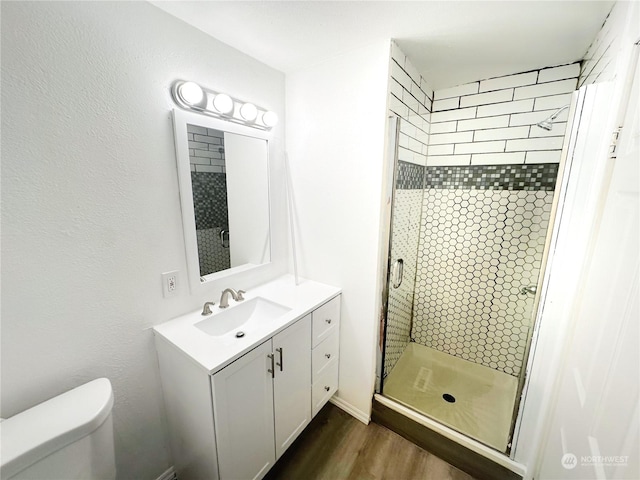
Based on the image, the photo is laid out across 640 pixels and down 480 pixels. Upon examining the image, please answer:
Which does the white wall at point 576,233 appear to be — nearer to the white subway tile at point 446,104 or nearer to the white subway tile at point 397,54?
the white subway tile at point 446,104

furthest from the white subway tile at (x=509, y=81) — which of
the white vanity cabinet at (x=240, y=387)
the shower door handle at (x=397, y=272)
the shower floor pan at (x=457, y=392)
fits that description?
the shower floor pan at (x=457, y=392)

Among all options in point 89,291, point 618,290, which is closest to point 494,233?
point 618,290

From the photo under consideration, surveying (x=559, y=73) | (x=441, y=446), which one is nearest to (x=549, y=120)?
(x=559, y=73)

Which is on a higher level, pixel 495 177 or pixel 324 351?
pixel 495 177

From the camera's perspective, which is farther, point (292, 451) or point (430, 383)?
point (430, 383)

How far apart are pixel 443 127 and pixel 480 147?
32cm

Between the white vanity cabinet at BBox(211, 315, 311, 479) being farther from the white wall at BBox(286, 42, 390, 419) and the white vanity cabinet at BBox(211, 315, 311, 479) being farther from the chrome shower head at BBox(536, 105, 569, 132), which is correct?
the chrome shower head at BBox(536, 105, 569, 132)

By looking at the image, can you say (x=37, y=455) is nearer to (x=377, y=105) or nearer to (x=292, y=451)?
(x=292, y=451)

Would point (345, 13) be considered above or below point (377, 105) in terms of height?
above

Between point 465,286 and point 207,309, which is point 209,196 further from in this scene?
point 465,286

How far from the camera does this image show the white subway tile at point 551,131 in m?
1.56

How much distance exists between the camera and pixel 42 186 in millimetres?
852

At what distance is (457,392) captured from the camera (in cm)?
189

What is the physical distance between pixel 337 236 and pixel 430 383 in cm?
144
